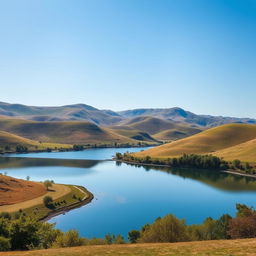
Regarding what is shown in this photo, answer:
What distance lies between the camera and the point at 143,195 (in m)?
117

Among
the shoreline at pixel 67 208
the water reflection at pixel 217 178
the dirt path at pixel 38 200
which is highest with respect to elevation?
the water reflection at pixel 217 178

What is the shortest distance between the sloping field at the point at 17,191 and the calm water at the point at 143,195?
19.6m

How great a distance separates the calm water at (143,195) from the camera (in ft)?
271

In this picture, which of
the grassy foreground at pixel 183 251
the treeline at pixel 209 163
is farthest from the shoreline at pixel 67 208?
the treeline at pixel 209 163

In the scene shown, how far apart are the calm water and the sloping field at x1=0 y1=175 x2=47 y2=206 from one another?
1958 cm

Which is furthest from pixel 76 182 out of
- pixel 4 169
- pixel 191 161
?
pixel 191 161

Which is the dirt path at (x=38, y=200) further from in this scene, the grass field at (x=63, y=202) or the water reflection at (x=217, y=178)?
the water reflection at (x=217, y=178)

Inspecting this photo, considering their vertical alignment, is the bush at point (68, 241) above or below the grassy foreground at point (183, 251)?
below

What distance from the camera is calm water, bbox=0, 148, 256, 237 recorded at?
271ft

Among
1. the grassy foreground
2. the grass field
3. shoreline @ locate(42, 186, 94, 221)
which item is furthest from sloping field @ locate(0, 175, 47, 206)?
the grassy foreground

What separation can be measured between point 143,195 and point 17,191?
154ft

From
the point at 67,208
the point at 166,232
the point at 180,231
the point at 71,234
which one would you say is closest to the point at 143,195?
the point at 67,208

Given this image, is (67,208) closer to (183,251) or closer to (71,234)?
(71,234)

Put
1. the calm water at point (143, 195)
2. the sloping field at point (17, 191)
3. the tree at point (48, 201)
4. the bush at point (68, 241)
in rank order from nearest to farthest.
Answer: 1. the bush at point (68, 241)
2. the calm water at point (143, 195)
3. the tree at point (48, 201)
4. the sloping field at point (17, 191)
